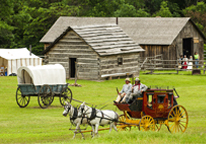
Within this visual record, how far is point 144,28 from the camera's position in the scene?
52.8 m

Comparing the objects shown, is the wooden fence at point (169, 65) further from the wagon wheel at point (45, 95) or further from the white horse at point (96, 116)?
the white horse at point (96, 116)

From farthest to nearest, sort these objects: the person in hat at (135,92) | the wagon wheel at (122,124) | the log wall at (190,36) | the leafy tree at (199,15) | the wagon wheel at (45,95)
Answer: the leafy tree at (199,15) < the log wall at (190,36) < the wagon wheel at (45,95) < the person in hat at (135,92) < the wagon wheel at (122,124)

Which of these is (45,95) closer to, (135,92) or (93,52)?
(135,92)

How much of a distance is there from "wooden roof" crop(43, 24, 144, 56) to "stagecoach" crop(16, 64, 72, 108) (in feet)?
39.8

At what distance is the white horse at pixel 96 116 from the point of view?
15.3 metres

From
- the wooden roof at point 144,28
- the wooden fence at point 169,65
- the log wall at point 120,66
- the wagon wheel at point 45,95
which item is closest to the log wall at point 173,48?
the wooden roof at point 144,28

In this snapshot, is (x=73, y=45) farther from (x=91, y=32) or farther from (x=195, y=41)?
(x=195, y=41)

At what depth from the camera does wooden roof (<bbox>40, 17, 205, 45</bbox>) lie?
50.0 meters

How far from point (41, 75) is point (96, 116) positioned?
966cm

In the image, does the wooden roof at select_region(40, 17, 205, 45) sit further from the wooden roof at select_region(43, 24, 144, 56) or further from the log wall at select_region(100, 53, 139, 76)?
the wooden roof at select_region(43, 24, 144, 56)

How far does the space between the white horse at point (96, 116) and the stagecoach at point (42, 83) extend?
795 centimetres

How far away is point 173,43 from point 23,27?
2552 cm

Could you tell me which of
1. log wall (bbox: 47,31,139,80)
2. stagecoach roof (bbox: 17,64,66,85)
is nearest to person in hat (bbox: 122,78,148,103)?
stagecoach roof (bbox: 17,64,66,85)

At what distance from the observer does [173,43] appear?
49781 mm
